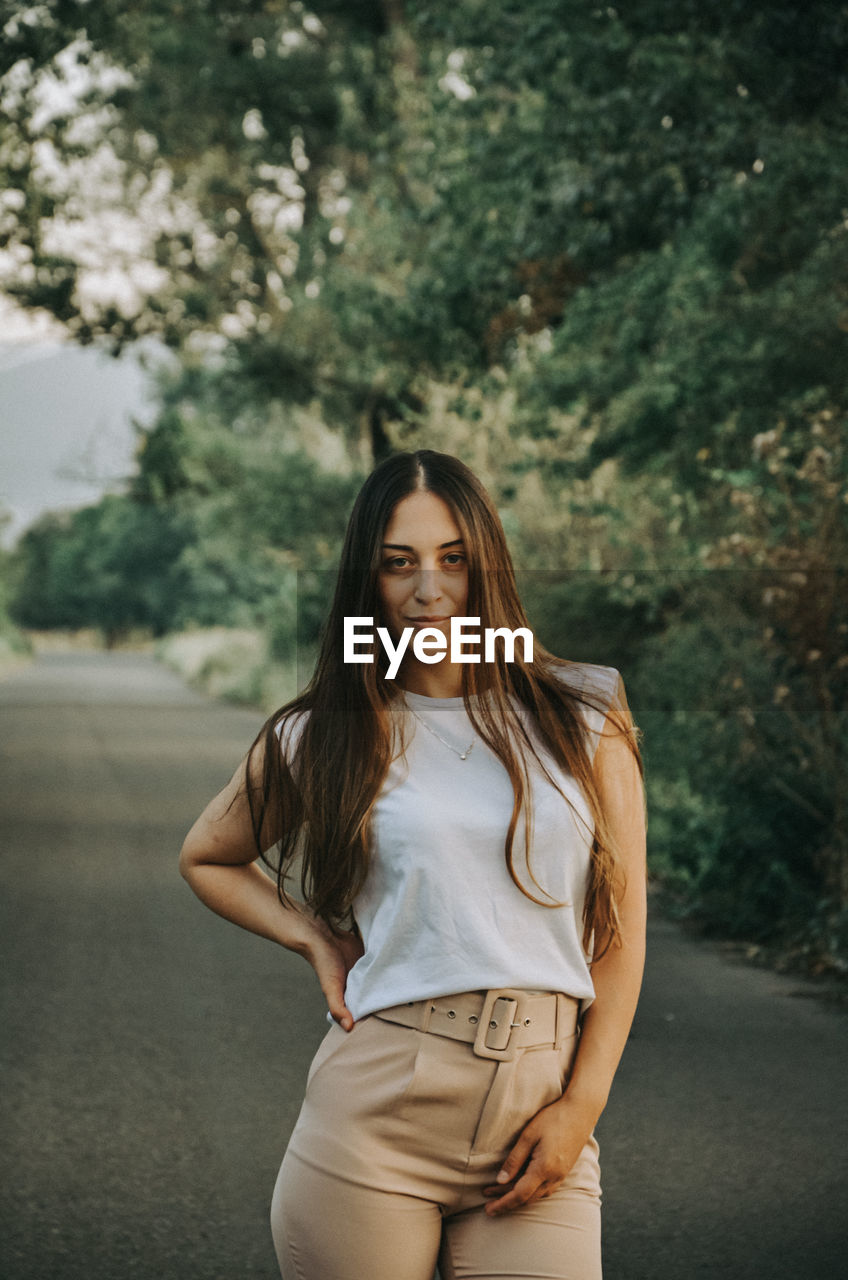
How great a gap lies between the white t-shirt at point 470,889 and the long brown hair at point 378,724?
0.07 feet

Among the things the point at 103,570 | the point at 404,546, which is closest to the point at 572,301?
the point at 404,546

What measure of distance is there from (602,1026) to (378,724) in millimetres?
546

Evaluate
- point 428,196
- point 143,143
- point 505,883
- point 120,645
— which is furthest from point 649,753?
point 120,645

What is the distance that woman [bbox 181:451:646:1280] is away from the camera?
2268mm

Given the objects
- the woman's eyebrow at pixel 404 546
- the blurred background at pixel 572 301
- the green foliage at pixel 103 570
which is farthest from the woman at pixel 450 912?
the green foliage at pixel 103 570

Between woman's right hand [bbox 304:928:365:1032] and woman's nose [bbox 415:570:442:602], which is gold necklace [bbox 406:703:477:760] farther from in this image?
woman's right hand [bbox 304:928:365:1032]

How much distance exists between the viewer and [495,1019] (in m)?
2.26

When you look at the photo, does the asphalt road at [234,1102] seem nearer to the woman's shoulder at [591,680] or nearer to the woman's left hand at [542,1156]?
the woman's left hand at [542,1156]

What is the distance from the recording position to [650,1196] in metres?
5.07

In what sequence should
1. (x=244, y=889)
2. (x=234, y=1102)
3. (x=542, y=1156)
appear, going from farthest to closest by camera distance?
(x=234, y=1102) < (x=244, y=889) < (x=542, y=1156)

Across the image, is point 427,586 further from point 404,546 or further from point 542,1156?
point 542,1156

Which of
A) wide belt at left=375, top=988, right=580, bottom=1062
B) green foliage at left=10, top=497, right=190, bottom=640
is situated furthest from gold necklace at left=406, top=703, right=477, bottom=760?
green foliage at left=10, top=497, right=190, bottom=640

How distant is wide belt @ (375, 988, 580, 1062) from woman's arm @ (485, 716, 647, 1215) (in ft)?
0.22

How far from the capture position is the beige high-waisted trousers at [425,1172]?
2256mm
